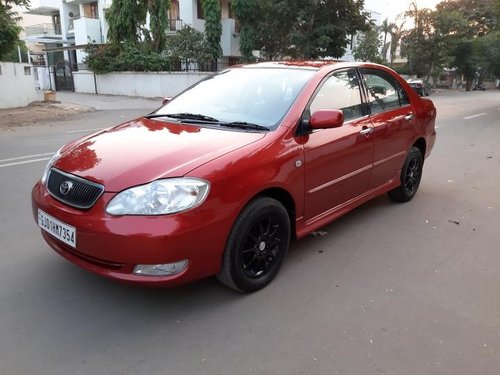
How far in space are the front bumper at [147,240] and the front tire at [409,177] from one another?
2935 mm

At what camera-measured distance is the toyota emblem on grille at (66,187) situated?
2.95 meters

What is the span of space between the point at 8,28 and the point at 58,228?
15310mm

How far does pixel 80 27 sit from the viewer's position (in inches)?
1309

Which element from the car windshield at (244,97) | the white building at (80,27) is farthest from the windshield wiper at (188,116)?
the white building at (80,27)

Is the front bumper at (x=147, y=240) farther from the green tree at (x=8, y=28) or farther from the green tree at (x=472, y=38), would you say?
the green tree at (x=472, y=38)

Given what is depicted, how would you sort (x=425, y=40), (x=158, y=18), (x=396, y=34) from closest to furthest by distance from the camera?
(x=158, y=18) → (x=425, y=40) → (x=396, y=34)

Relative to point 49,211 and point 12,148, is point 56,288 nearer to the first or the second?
point 49,211

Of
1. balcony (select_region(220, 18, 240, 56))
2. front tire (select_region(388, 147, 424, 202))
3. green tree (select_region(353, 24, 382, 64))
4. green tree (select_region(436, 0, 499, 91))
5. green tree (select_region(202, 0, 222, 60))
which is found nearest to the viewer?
front tire (select_region(388, 147, 424, 202))

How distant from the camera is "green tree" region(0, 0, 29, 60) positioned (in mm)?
14802

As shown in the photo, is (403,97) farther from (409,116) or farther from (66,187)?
(66,187)

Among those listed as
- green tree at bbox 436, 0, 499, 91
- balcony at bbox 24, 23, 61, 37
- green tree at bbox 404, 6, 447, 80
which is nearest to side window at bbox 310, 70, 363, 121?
green tree at bbox 404, 6, 447, 80

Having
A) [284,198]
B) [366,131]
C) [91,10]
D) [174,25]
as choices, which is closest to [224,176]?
[284,198]

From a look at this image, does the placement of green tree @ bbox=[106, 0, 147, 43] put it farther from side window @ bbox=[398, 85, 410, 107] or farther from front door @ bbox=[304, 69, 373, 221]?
front door @ bbox=[304, 69, 373, 221]

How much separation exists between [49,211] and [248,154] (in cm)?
139
